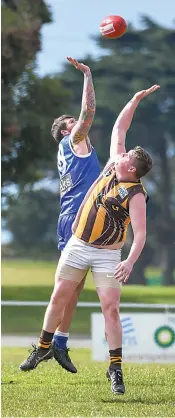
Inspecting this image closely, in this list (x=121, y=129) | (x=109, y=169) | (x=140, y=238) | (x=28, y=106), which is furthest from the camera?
(x=28, y=106)

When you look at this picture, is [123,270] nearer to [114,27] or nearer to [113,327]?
[113,327]

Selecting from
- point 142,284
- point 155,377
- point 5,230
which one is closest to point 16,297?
point 142,284

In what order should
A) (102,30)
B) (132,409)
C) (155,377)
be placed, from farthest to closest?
(155,377) → (102,30) → (132,409)

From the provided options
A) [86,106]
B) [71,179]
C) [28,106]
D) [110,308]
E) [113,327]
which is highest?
[86,106]

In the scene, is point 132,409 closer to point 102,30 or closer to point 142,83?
point 102,30

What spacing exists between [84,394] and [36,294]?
39.0 m

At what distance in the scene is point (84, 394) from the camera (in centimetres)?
956

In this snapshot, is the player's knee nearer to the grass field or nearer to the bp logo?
the bp logo

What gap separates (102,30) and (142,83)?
47578 millimetres

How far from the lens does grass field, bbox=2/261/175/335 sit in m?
36.8

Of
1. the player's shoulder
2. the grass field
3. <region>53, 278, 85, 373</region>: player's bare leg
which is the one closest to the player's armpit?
the player's shoulder

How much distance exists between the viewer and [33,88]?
135ft

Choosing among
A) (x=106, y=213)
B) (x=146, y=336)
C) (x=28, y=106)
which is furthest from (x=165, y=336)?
(x=28, y=106)

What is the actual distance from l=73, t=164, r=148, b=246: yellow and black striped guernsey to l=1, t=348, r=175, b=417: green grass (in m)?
1.29
